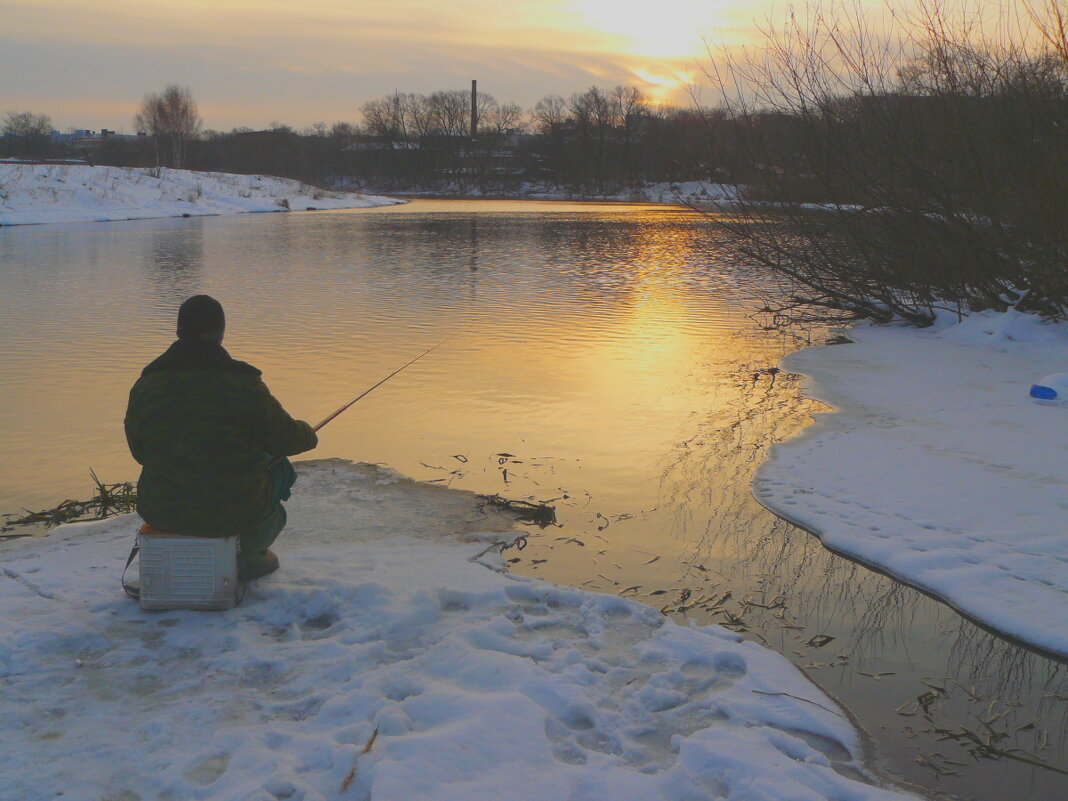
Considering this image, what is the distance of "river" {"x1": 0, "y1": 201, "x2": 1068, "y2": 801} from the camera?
3.08 m

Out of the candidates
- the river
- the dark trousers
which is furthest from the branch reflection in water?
the dark trousers

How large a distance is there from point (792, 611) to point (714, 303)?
30.3 ft

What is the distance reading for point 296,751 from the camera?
7.99ft

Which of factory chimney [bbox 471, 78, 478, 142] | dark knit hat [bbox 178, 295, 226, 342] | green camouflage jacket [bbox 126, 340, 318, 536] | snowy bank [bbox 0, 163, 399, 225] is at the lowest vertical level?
green camouflage jacket [bbox 126, 340, 318, 536]

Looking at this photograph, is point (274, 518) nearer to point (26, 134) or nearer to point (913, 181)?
point (913, 181)

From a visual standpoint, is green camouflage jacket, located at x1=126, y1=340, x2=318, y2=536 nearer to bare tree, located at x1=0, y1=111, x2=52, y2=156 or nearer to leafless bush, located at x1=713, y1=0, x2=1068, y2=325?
leafless bush, located at x1=713, y1=0, x2=1068, y2=325

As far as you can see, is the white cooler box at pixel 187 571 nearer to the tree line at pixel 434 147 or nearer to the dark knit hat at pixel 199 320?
the dark knit hat at pixel 199 320

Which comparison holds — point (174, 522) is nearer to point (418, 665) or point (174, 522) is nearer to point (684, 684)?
point (418, 665)

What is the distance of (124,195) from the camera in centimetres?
3322

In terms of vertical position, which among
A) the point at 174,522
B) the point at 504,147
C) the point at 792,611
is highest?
the point at 504,147

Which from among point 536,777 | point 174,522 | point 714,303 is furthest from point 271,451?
point 714,303

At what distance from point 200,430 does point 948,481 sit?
373cm

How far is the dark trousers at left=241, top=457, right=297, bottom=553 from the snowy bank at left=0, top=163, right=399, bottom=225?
26.2m

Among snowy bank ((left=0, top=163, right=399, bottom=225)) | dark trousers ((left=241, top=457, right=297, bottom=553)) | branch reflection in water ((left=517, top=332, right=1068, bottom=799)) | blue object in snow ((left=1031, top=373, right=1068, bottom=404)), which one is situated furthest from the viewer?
snowy bank ((left=0, top=163, right=399, bottom=225))
